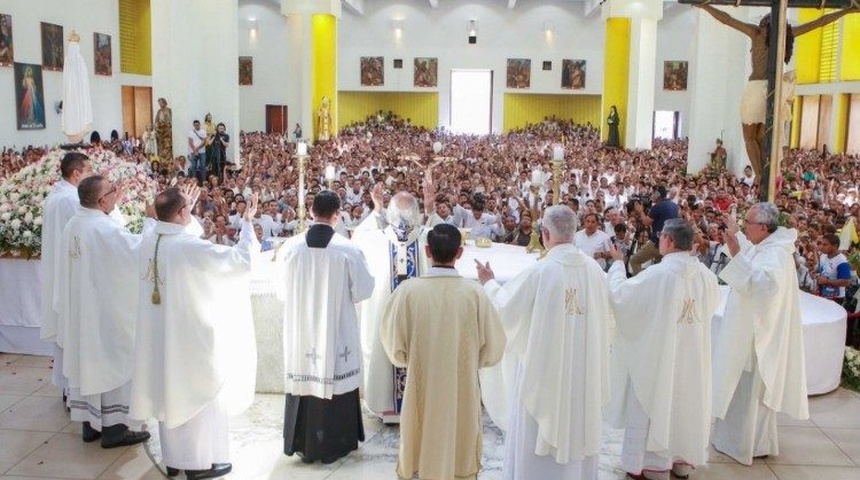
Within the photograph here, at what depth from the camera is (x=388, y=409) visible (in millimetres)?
5566

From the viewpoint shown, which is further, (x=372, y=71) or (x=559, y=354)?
(x=372, y=71)

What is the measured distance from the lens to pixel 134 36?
84.5 ft

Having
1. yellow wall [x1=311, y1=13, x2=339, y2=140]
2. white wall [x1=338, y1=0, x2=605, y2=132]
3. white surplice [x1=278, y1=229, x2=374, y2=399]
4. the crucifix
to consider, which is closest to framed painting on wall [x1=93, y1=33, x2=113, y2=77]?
yellow wall [x1=311, y1=13, x2=339, y2=140]

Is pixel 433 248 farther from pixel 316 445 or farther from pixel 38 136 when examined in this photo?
pixel 38 136

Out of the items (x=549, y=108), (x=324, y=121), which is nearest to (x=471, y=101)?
(x=549, y=108)

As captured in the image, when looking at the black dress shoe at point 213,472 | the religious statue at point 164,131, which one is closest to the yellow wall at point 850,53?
the religious statue at point 164,131

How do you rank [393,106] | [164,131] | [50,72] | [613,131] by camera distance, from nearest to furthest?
[164,131] < [50,72] < [613,131] < [393,106]

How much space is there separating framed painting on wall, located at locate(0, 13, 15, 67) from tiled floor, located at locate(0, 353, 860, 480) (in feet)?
43.2

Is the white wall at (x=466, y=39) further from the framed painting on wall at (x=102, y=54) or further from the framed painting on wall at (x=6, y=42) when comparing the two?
the framed painting on wall at (x=6, y=42)

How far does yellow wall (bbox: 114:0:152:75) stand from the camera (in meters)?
24.9

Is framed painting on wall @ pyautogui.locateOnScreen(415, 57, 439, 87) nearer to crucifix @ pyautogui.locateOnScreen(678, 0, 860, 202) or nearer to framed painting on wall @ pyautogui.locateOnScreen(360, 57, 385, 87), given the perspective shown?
framed painting on wall @ pyautogui.locateOnScreen(360, 57, 385, 87)

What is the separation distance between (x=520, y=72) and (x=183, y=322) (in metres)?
33.2

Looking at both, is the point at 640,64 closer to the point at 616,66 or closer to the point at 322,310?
the point at 616,66

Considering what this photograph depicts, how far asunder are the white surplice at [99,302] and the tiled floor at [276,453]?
0.43 m
